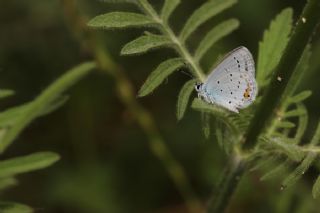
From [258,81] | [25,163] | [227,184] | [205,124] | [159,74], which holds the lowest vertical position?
[227,184]

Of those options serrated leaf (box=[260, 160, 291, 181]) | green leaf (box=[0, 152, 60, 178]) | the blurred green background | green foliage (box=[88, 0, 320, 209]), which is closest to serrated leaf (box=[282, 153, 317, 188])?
green foliage (box=[88, 0, 320, 209])

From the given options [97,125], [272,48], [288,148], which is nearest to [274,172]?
[288,148]

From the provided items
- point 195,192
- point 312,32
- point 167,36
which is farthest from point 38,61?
point 312,32

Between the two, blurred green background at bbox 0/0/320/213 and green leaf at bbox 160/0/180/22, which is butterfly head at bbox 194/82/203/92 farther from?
blurred green background at bbox 0/0/320/213

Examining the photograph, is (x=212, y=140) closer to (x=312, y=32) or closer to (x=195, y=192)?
(x=195, y=192)

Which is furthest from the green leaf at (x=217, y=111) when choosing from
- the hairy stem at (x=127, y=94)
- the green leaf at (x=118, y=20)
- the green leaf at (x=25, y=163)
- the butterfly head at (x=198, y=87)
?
the hairy stem at (x=127, y=94)

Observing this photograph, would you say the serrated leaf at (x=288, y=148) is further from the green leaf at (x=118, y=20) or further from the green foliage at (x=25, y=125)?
the green foliage at (x=25, y=125)

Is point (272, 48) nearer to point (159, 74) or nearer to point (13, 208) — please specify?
point (159, 74)
